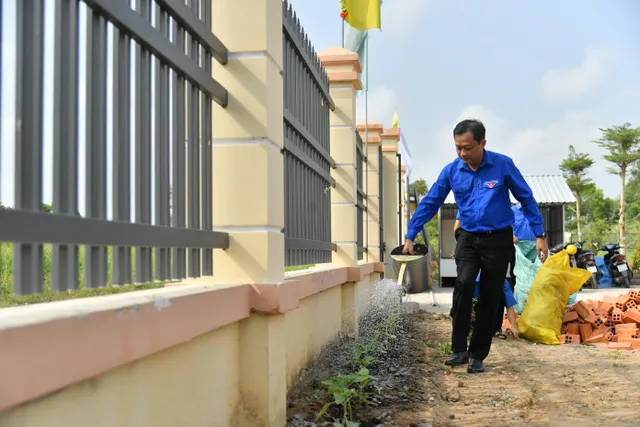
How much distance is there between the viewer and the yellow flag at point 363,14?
720 cm

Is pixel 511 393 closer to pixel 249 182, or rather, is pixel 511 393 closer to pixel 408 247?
pixel 408 247

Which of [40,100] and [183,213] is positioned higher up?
[40,100]

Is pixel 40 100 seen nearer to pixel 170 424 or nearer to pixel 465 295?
pixel 170 424

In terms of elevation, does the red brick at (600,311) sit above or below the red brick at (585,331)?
above

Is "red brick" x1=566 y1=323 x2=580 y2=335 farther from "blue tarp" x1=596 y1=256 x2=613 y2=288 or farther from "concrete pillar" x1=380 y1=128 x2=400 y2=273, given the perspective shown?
"blue tarp" x1=596 y1=256 x2=613 y2=288

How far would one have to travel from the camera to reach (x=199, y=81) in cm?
260

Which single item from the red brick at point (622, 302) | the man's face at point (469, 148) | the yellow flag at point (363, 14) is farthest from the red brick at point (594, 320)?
the yellow flag at point (363, 14)

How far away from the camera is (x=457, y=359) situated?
16.9 ft

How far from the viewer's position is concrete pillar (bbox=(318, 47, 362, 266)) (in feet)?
19.9

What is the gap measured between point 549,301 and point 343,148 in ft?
8.55

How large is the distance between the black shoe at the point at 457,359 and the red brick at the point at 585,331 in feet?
7.66

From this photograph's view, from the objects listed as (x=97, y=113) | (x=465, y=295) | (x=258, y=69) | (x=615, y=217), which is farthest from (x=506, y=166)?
(x=615, y=217)

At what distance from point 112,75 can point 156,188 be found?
443mm

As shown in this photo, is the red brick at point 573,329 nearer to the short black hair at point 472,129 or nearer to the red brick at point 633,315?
the red brick at point 633,315
